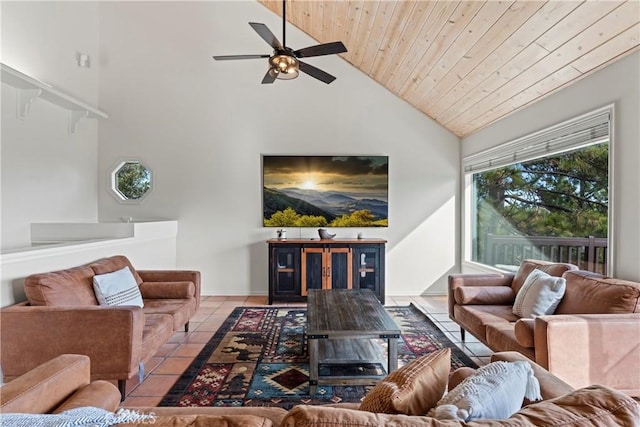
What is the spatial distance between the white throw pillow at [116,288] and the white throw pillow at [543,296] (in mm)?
3153

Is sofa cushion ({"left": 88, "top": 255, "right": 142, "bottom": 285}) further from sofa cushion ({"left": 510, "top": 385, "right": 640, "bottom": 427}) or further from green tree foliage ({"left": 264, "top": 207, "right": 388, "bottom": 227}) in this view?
sofa cushion ({"left": 510, "top": 385, "right": 640, "bottom": 427})

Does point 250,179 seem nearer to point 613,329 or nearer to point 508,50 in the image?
point 508,50

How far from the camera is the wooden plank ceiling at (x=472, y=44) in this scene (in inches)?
95.9

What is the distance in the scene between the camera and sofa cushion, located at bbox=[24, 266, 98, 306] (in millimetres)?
2326

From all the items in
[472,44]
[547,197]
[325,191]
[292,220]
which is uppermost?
[472,44]

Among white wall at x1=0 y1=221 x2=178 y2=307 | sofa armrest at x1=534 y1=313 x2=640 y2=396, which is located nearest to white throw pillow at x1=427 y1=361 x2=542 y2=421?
sofa armrest at x1=534 y1=313 x2=640 y2=396

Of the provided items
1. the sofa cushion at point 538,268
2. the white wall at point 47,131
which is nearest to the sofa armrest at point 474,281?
the sofa cushion at point 538,268

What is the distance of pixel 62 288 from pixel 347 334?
6.77ft

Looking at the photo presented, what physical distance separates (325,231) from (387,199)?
3.51ft

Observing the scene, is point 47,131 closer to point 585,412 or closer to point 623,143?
point 585,412

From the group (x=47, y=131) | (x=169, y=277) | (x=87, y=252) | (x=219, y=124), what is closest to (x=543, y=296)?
(x=169, y=277)

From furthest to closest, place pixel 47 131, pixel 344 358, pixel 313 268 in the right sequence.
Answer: pixel 313 268, pixel 47 131, pixel 344 358

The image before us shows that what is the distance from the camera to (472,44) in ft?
10.5

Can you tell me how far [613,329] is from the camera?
2.06m
